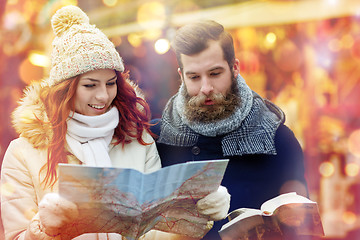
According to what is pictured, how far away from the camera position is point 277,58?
356 centimetres

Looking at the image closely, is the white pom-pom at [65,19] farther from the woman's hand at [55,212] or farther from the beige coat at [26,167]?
the woman's hand at [55,212]

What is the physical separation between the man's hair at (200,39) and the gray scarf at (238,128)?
173mm

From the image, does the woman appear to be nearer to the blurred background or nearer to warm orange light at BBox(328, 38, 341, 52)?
the blurred background

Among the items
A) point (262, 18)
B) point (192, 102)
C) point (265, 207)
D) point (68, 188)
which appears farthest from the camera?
point (262, 18)

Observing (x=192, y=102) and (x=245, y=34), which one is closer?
(x=192, y=102)

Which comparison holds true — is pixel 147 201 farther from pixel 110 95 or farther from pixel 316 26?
pixel 316 26

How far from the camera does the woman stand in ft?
4.60

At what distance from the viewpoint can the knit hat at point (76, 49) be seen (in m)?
1.40

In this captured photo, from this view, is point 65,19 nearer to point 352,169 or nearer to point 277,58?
point 277,58

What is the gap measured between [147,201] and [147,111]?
2.07 feet

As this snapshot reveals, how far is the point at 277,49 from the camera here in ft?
11.7

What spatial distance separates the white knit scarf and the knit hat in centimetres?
18

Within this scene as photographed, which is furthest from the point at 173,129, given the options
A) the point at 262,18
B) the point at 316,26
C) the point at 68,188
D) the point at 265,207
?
the point at 316,26

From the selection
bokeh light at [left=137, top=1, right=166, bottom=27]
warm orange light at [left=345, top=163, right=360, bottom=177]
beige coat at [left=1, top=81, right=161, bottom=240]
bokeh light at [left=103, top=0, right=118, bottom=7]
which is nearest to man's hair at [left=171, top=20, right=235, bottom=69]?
beige coat at [left=1, top=81, right=161, bottom=240]
